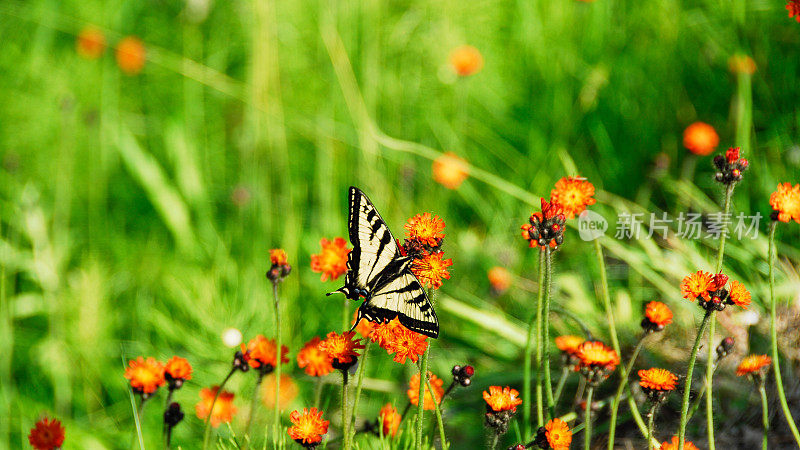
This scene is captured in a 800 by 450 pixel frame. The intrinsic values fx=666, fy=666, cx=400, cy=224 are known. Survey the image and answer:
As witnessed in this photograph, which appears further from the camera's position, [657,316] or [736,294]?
[657,316]

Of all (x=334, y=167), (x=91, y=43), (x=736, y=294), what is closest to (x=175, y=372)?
(x=736, y=294)

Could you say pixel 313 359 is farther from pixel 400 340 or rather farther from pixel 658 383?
pixel 658 383

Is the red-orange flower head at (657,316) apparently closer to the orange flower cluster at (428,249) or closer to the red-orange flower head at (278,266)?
the orange flower cluster at (428,249)

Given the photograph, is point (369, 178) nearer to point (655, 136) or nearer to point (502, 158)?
point (502, 158)

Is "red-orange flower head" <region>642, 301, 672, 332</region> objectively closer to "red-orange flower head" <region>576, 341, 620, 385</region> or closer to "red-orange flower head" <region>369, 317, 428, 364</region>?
"red-orange flower head" <region>576, 341, 620, 385</region>

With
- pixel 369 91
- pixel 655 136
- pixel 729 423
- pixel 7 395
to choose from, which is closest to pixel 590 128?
pixel 655 136

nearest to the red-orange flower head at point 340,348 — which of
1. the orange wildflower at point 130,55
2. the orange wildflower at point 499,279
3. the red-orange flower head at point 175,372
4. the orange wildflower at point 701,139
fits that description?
the red-orange flower head at point 175,372
